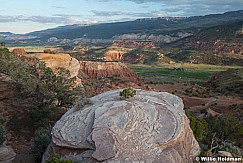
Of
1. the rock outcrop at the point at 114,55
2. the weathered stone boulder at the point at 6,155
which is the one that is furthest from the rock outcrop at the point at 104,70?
the rock outcrop at the point at 114,55

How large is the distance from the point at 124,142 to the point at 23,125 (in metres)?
11.7

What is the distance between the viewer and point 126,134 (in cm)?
1245

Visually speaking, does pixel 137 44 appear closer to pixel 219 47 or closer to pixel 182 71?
pixel 219 47

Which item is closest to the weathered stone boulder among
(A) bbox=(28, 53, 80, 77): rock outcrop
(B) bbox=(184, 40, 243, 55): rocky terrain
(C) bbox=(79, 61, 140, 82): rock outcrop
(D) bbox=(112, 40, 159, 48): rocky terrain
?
(A) bbox=(28, 53, 80, 77): rock outcrop

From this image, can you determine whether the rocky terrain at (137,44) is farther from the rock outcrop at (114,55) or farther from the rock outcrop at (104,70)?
the rock outcrop at (104,70)

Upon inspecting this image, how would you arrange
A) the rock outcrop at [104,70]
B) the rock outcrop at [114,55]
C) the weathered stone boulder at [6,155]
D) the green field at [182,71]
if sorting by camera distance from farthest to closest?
the rock outcrop at [114,55] → the green field at [182,71] → the rock outcrop at [104,70] → the weathered stone boulder at [6,155]

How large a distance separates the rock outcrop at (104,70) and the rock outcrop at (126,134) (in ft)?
183

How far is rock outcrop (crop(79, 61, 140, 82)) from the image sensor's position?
7219 cm

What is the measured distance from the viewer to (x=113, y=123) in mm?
12875

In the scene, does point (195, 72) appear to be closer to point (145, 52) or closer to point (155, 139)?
point (145, 52)

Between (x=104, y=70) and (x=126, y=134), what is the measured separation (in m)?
62.9

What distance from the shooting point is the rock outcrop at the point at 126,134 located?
38.9 ft

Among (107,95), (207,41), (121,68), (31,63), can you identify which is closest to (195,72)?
(121,68)

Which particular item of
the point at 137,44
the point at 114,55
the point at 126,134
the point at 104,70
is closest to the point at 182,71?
the point at 104,70
